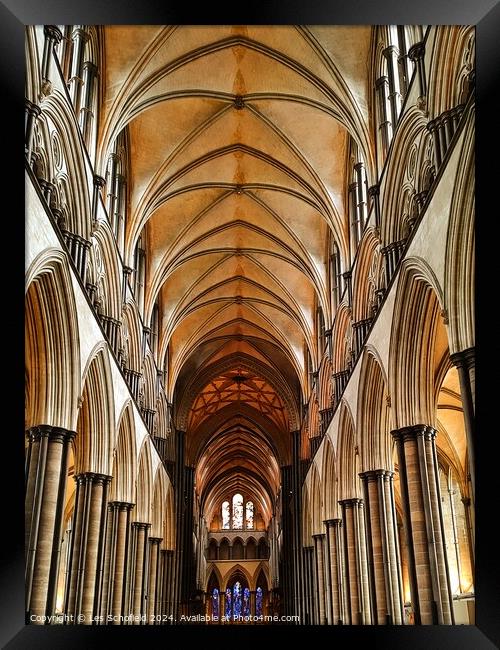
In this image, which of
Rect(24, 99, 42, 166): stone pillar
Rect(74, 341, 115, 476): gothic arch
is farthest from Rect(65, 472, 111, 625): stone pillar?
Rect(24, 99, 42, 166): stone pillar

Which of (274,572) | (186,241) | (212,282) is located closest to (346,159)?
(186,241)

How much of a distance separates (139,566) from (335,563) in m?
5.60

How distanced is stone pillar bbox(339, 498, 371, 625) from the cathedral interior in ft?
0.16

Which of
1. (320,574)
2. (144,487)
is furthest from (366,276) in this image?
(320,574)

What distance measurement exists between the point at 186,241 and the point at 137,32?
25.4ft

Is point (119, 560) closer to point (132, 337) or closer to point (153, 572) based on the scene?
point (132, 337)

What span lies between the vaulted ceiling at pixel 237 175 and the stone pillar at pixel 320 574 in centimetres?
545

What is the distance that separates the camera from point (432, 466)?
37.5ft

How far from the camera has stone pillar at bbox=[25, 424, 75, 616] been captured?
10.3 m

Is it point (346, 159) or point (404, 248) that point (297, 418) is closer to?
point (346, 159)

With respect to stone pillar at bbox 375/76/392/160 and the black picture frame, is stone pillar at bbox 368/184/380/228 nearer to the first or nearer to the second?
stone pillar at bbox 375/76/392/160

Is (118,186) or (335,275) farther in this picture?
(335,275)
